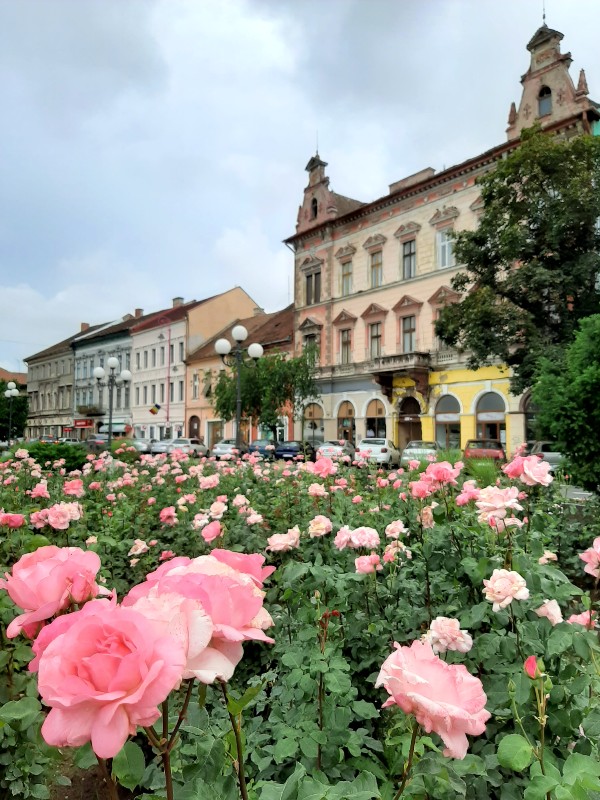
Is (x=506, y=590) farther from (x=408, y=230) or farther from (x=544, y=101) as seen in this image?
(x=408, y=230)

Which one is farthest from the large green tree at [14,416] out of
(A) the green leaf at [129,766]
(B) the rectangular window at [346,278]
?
(A) the green leaf at [129,766]

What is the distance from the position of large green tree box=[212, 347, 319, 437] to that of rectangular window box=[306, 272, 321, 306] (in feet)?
16.9

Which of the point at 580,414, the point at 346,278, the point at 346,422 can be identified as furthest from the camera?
the point at 346,278

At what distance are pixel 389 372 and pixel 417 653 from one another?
88.2 ft

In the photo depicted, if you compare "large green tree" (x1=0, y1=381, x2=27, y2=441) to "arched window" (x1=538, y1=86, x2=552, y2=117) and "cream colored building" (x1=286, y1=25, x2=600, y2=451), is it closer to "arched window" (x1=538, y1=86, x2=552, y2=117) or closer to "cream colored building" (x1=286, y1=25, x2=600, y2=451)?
"cream colored building" (x1=286, y1=25, x2=600, y2=451)

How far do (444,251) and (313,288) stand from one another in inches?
372

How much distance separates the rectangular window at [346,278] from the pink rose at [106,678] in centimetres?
3200

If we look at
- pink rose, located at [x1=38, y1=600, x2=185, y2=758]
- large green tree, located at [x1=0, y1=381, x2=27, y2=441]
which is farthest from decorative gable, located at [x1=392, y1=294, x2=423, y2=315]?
large green tree, located at [x1=0, y1=381, x2=27, y2=441]

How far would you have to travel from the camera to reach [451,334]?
62.3 feet

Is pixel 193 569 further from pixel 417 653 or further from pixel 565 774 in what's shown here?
pixel 565 774

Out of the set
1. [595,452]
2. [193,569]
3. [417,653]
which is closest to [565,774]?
[417,653]

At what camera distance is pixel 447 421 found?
1043 inches

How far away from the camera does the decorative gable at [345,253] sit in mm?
31747

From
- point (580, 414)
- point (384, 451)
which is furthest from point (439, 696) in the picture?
point (384, 451)
